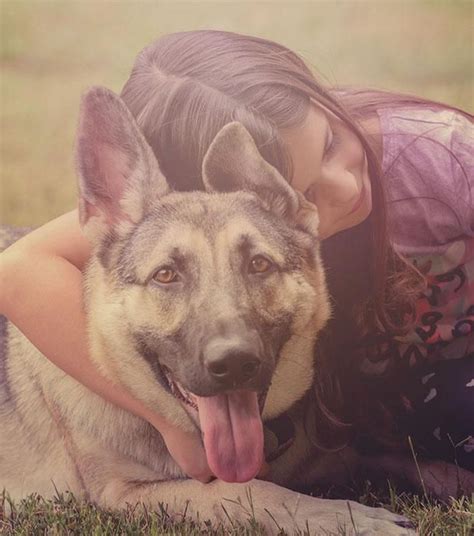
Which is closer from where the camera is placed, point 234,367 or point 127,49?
point 234,367

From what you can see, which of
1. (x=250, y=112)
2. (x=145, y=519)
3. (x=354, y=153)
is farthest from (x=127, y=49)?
(x=145, y=519)

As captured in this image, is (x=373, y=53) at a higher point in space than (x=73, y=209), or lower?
higher

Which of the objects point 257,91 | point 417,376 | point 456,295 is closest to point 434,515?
point 417,376

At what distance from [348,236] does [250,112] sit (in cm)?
48

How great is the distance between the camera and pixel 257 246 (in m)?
2.26

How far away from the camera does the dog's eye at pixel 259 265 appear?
7.36 feet

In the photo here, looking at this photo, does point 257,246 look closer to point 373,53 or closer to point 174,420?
point 174,420

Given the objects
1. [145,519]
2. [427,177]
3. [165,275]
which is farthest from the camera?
[427,177]

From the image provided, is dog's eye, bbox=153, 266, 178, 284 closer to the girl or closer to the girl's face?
the girl

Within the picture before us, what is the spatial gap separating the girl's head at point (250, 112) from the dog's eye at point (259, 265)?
0.86 ft

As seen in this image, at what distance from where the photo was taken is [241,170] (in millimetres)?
2305

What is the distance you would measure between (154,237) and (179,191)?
0.47 ft

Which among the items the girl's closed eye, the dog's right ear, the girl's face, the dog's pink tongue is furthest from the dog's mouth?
the girl's closed eye

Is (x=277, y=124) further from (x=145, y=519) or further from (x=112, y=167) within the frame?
(x=145, y=519)
